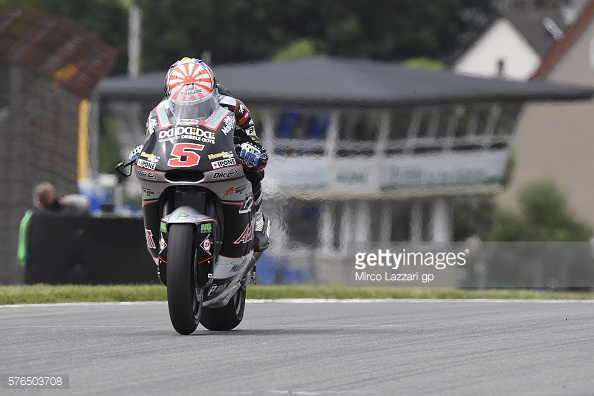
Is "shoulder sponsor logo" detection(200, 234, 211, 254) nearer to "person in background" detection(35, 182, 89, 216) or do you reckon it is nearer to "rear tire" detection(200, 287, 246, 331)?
"rear tire" detection(200, 287, 246, 331)

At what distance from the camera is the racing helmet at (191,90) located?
10.8 metres

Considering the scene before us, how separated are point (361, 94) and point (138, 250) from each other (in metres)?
23.9

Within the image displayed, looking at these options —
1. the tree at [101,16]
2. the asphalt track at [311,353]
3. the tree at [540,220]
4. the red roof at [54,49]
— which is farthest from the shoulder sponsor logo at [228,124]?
the tree at [101,16]

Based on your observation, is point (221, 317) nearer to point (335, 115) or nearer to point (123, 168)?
point (123, 168)

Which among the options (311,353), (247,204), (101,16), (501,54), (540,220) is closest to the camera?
(311,353)

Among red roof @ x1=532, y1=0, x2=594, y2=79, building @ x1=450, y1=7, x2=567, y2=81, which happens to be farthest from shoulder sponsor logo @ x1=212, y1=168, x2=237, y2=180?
building @ x1=450, y1=7, x2=567, y2=81

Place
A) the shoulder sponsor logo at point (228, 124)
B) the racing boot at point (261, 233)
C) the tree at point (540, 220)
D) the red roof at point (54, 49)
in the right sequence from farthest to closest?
the tree at point (540, 220) < the red roof at point (54, 49) < the racing boot at point (261, 233) < the shoulder sponsor logo at point (228, 124)

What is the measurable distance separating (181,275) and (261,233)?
1493mm

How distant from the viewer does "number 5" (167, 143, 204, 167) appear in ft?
34.3

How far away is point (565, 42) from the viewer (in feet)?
203

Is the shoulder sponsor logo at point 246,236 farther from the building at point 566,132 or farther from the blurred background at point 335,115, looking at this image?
the building at point 566,132

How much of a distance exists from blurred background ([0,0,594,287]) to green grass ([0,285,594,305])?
4.59ft

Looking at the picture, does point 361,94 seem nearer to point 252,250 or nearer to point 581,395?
point 252,250

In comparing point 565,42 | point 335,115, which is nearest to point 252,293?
point 335,115
